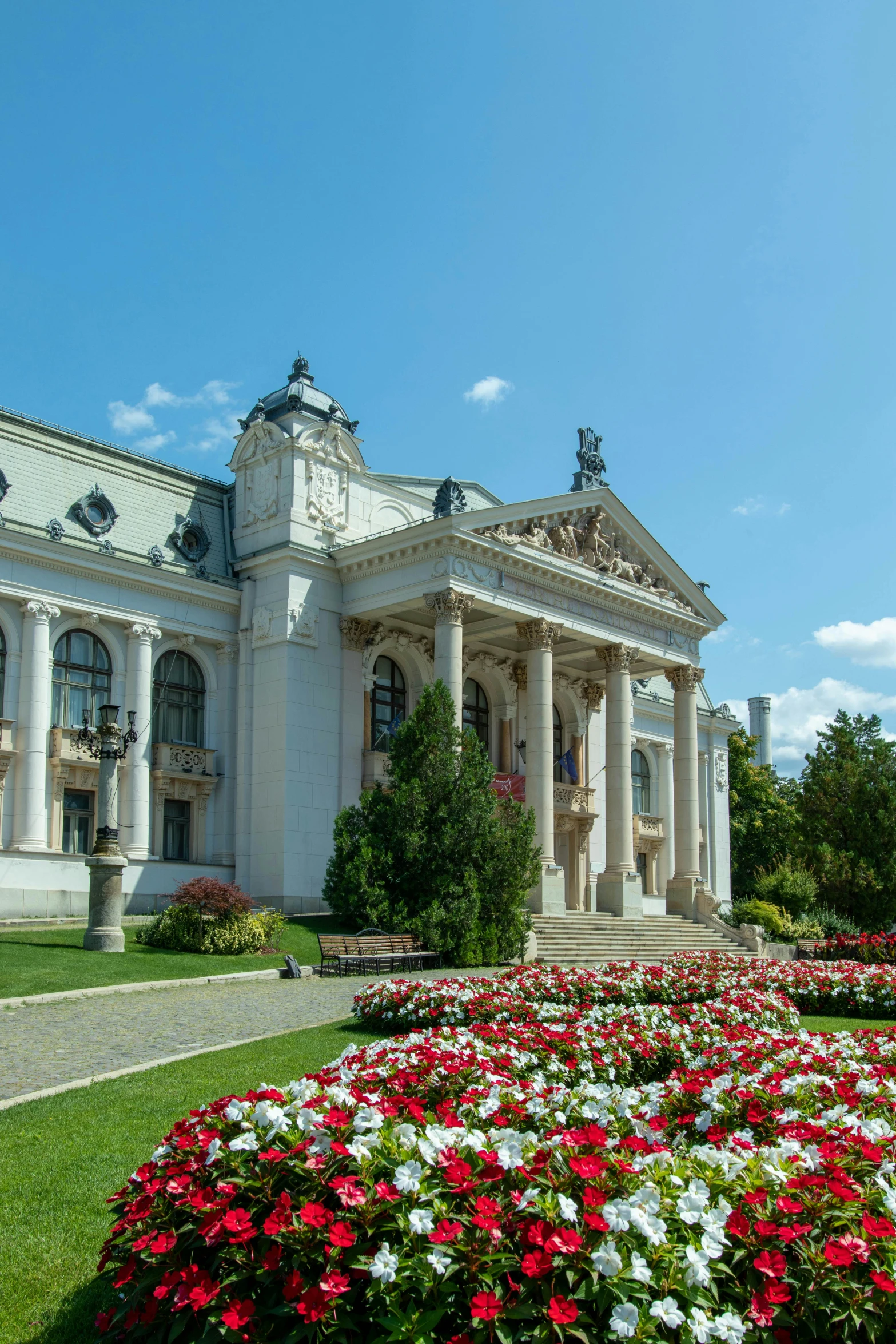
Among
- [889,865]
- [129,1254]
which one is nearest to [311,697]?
[889,865]

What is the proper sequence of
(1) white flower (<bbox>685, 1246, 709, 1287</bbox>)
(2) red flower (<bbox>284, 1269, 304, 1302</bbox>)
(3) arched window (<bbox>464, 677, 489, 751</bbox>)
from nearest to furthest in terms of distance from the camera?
1. (1) white flower (<bbox>685, 1246, 709, 1287</bbox>)
2. (2) red flower (<bbox>284, 1269, 304, 1302</bbox>)
3. (3) arched window (<bbox>464, 677, 489, 751</bbox>)

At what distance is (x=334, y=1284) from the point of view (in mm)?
5129

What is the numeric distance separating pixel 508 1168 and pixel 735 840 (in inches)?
3088

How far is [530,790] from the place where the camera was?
40.6 m

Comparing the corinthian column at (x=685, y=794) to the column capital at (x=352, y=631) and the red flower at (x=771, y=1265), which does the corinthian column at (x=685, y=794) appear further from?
the red flower at (x=771, y=1265)

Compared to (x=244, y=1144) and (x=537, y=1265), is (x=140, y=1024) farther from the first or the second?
(x=537, y=1265)

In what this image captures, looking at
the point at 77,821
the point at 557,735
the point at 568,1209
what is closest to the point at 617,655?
the point at 557,735

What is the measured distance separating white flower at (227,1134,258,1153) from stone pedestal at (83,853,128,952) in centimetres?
2255

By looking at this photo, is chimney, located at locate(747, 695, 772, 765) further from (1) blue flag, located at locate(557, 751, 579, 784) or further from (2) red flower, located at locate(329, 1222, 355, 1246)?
(2) red flower, located at locate(329, 1222, 355, 1246)

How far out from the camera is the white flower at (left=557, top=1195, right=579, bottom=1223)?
17.3 ft

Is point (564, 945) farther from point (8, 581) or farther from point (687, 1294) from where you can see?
point (687, 1294)

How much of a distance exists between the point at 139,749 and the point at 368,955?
1375cm

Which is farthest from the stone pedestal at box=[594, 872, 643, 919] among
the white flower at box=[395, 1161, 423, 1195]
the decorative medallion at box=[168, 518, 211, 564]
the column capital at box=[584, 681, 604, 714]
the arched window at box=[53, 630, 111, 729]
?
the white flower at box=[395, 1161, 423, 1195]

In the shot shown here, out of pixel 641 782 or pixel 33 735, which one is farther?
pixel 641 782
